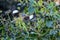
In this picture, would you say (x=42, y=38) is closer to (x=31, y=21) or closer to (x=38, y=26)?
(x=38, y=26)

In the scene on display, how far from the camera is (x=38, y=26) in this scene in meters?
2.10

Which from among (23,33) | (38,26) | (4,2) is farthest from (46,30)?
(4,2)

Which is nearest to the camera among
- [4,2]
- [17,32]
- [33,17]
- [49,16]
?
[49,16]

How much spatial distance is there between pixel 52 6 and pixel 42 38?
0.32 metres

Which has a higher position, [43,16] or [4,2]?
[4,2]

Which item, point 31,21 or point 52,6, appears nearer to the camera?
point 52,6

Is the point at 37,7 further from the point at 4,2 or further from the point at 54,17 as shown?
the point at 4,2

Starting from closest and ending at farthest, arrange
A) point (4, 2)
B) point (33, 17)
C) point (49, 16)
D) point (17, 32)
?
point (49, 16)
point (17, 32)
point (33, 17)
point (4, 2)

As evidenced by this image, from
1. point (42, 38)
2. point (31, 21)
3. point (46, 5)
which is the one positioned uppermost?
point (46, 5)

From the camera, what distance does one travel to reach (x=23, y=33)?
2.11 m

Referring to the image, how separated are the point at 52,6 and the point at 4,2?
1930 mm

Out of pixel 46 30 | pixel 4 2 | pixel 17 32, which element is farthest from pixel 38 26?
pixel 4 2

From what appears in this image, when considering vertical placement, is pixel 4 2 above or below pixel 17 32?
above

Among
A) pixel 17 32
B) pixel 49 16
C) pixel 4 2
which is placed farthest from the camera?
pixel 4 2
